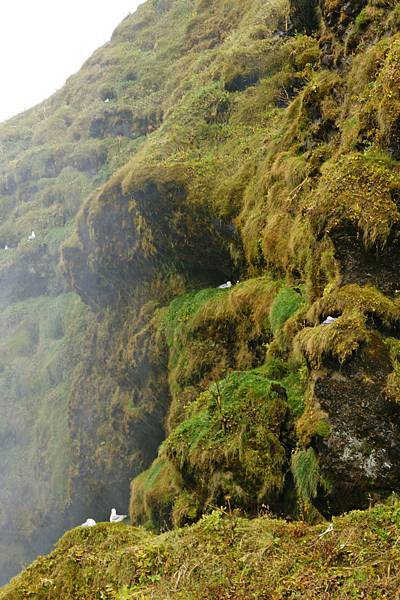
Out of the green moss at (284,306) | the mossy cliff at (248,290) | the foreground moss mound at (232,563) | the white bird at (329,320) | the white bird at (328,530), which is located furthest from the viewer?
the green moss at (284,306)

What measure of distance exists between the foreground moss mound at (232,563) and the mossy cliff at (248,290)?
4.53 ft

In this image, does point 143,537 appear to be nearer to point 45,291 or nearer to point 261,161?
point 261,161

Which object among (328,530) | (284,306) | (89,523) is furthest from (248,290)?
(328,530)

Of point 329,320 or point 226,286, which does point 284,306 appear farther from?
point 226,286

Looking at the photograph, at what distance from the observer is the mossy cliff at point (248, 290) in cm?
784

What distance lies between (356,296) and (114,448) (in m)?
20.0

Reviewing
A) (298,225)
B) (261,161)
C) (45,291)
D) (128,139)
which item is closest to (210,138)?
(261,161)

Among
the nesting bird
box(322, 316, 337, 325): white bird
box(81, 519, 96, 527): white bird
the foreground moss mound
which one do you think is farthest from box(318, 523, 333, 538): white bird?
the nesting bird

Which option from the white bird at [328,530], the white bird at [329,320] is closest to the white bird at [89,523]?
the white bird at [328,530]

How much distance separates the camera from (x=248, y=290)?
13891 millimetres

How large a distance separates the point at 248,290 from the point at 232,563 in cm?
863

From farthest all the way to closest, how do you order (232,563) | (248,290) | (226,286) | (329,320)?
(226,286), (248,290), (329,320), (232,563)

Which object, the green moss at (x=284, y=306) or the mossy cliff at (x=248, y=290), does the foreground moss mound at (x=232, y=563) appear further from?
the green moss at (x=284, y=306)

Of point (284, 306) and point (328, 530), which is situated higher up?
point (328, 530)
